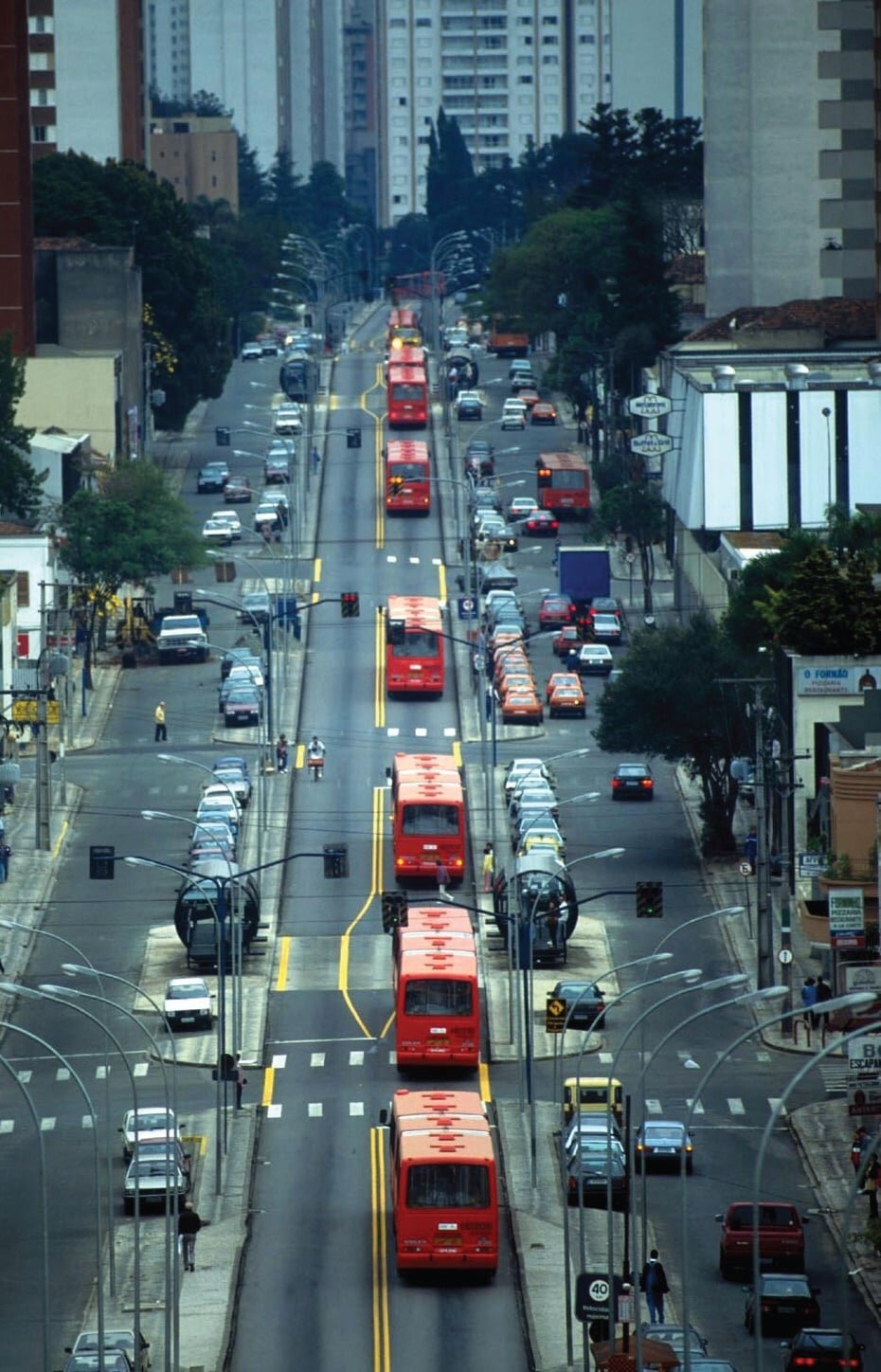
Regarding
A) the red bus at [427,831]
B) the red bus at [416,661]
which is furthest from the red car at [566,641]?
the red bus at [427,831]

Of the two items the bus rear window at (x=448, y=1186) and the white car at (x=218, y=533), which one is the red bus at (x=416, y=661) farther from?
the bus rear window at (x=448, y=1186)

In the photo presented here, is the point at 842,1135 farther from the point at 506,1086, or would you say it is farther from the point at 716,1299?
the point at 716,1299

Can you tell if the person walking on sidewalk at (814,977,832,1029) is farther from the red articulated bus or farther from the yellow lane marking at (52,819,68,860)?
the yellow lane marking at (52,819,68,860)

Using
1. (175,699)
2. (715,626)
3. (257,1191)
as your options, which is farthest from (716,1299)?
(175,699)

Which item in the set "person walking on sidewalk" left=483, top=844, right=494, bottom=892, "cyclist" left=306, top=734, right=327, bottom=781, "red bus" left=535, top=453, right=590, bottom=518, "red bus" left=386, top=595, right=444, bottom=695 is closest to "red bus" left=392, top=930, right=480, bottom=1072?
"person walking on sidewalk" left=483, top=844, right=494, bottom=892

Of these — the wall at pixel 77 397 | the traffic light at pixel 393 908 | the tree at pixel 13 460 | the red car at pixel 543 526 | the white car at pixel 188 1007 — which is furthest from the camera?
the wall at pixel 77 397

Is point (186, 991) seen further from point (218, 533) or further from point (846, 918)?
point (218, 533)
